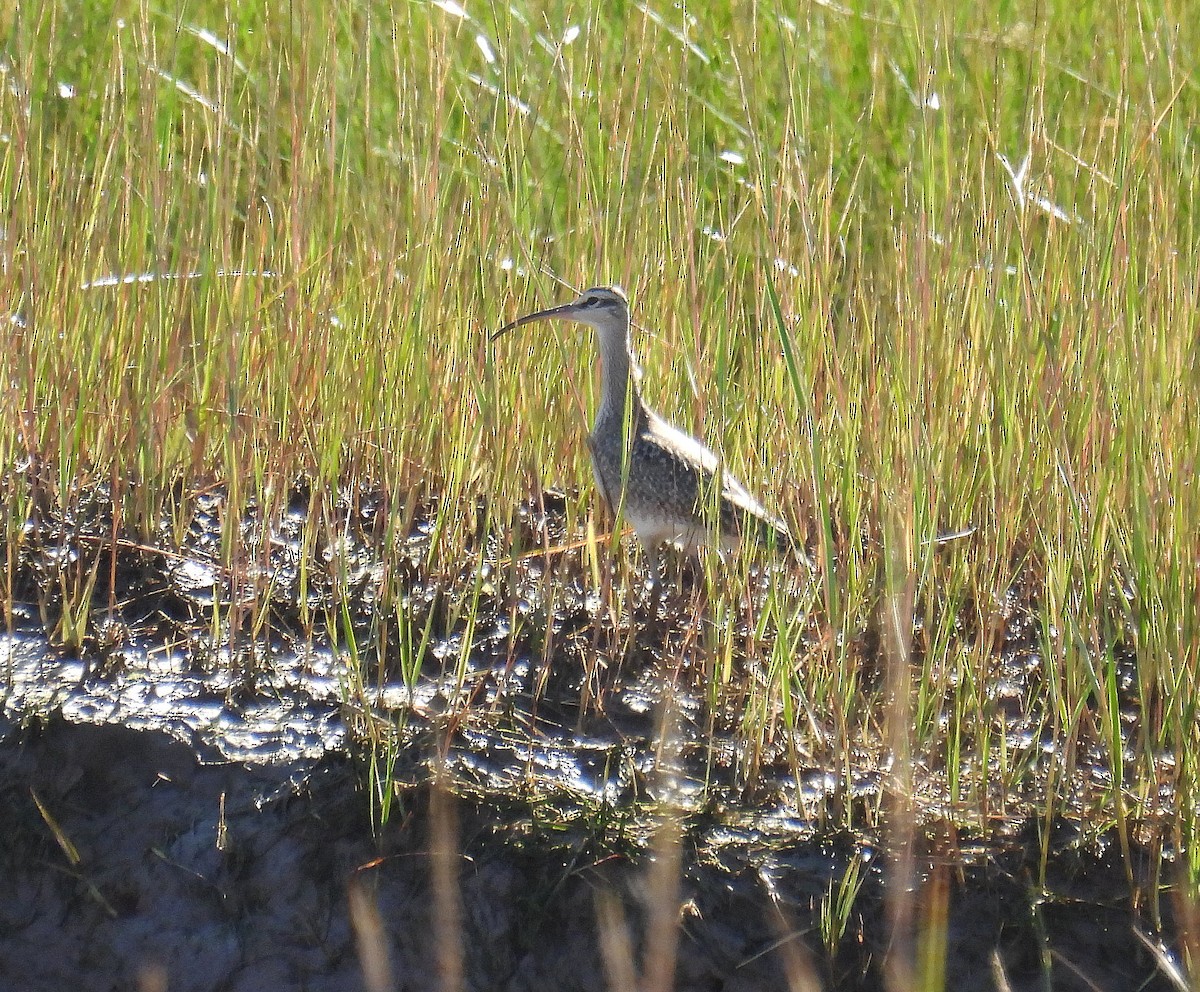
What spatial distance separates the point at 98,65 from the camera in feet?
12.3

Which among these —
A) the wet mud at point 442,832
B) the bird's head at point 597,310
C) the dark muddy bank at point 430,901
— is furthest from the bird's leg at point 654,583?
the dark muddy bank at point 430,901

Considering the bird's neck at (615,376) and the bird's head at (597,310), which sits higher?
the bird's head at (597,310)

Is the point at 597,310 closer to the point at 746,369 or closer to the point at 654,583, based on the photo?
the point at 746,369

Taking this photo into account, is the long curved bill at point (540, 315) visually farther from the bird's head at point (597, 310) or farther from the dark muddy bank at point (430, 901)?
the dark muddy bank at point (430, 901)

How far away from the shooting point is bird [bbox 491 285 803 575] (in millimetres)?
3318

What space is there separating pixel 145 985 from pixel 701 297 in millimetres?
1741

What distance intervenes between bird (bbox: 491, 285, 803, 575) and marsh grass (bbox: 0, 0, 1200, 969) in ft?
0.22

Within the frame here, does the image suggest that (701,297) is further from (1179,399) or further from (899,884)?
(899,884)

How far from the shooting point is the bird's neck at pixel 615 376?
144 inches

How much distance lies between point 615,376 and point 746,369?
802 millimetres

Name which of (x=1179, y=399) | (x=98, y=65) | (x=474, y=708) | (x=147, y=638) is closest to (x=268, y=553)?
(x=147, y=638)

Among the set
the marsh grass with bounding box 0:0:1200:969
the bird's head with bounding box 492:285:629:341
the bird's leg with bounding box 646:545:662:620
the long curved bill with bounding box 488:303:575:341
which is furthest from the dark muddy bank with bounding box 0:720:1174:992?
the bird's head with bounding box 492:285:629:341

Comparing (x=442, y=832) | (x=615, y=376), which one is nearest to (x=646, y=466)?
(x=615, y=376)

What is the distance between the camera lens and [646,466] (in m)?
3.56
